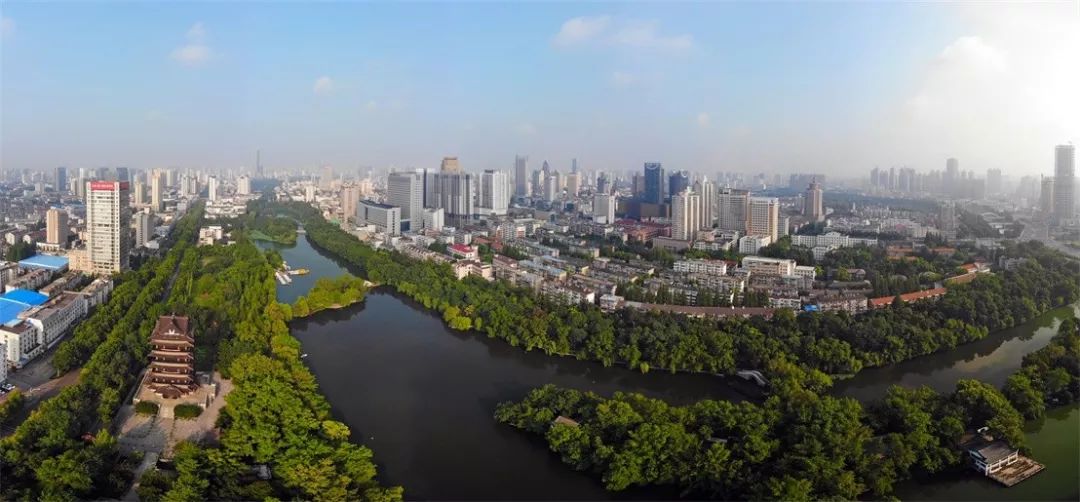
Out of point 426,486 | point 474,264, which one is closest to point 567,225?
point 474,264

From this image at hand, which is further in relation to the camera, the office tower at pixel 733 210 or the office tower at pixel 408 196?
the office tower at pixel 408 196

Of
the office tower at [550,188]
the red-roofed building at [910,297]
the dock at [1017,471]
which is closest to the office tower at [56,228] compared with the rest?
the red-roofed building at [910,297]

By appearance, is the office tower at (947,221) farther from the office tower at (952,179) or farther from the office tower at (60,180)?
the office tower at (60,180)

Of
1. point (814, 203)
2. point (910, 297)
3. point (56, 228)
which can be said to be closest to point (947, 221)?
point (814, 203)

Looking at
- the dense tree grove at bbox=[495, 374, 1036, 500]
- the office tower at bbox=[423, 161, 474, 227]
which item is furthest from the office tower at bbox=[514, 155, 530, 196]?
the dense tree grove at bbox=[495, 374, 1036, 500]

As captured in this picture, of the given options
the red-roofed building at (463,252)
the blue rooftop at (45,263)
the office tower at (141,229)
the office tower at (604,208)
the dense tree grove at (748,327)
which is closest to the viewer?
the dense tree grove at (748,327)

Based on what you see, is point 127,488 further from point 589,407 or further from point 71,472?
point 589,407

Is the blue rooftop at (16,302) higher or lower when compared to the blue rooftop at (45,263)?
lower
